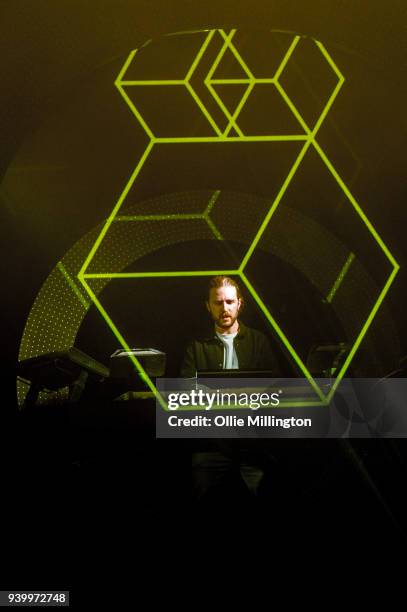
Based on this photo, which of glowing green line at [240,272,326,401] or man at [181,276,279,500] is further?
glowing green line at [240,272,326,401]

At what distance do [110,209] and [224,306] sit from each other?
0.62 m

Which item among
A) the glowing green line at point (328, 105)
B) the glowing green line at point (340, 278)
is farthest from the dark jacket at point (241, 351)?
the glowing green line at point (328, 105)

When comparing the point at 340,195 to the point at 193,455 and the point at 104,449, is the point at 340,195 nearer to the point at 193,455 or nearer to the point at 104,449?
the point at 193,455

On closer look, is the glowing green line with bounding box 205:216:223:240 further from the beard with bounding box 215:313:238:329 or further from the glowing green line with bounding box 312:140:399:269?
the glowing green line with bounding box 312:140:399:269

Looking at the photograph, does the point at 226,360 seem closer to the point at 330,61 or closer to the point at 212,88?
the point at 212,88

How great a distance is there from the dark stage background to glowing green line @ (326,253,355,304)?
0.67 feet

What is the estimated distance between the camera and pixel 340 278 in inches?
110

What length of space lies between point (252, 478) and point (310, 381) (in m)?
0.44

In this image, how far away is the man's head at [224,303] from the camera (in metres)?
2.58

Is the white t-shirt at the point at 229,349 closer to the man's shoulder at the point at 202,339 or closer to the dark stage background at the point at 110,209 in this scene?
the man's shoulder at the point at 202,339

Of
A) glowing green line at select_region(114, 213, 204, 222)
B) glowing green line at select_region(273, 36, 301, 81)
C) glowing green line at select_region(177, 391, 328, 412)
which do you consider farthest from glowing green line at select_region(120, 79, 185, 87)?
glowing green line at select_region(177, 391, 328, 412)

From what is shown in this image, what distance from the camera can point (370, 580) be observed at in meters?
2.33

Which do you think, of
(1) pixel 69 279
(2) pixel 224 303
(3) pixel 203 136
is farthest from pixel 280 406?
(3) pixel 203 136

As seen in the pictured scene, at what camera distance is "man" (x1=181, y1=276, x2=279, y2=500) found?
7.94 ft
